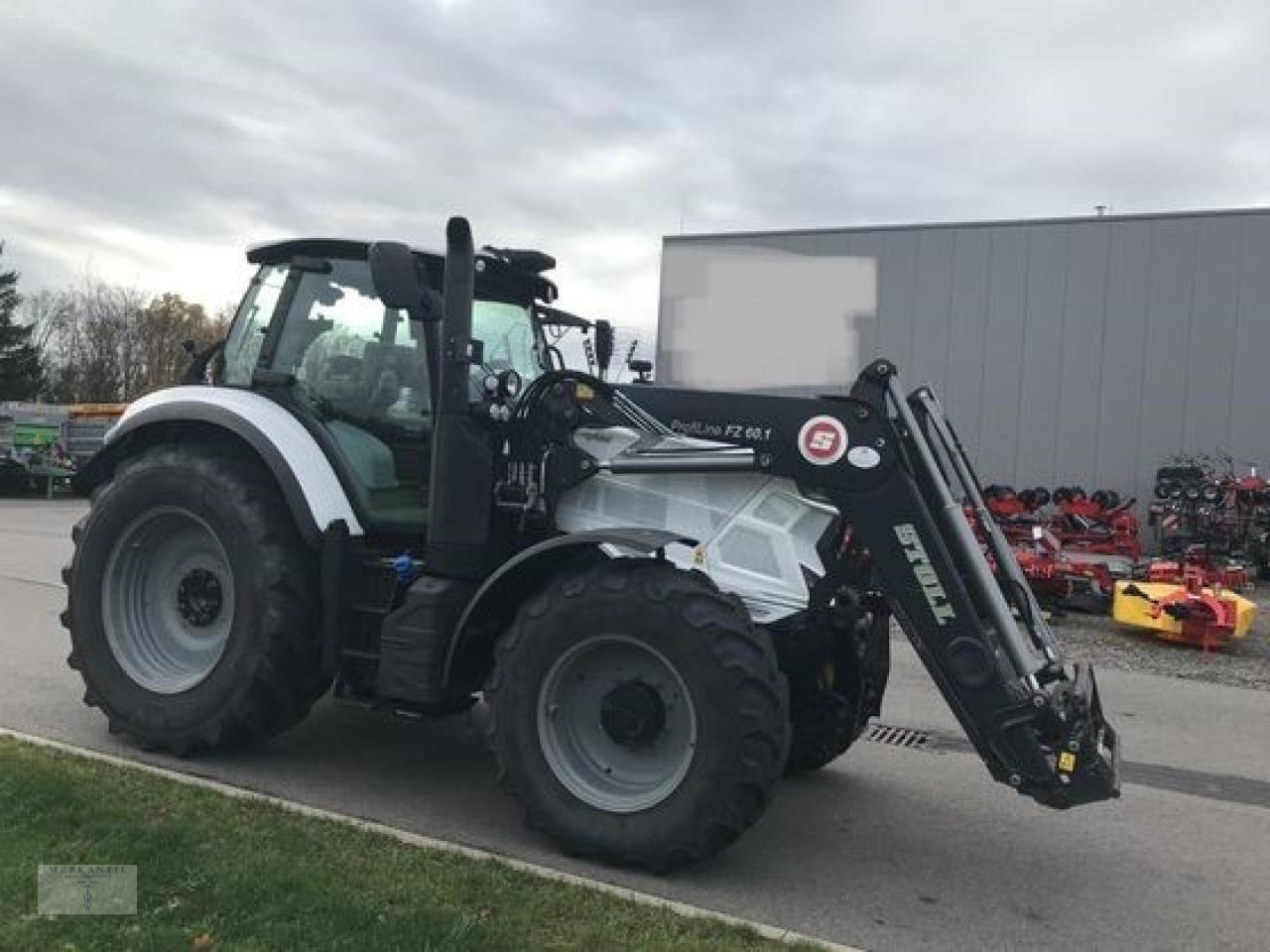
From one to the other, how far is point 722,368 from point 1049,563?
28.7 feet

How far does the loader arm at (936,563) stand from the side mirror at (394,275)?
40.6 inches

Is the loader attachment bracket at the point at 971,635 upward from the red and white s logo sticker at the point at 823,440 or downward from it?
downward

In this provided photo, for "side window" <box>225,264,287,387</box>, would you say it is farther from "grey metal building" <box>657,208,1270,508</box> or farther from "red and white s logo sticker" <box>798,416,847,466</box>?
"grey metal building" <box>657,208,1270,508</box>

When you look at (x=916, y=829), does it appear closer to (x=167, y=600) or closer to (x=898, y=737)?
(x=898, y=737)

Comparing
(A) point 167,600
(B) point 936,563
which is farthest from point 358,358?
(B) point 936,563

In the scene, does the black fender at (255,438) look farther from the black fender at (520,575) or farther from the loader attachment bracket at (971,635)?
the loader attachment bracket at (971,635)

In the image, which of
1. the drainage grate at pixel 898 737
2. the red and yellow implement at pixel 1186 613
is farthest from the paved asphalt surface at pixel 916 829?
the red and yellow implement at pixel 1186 613

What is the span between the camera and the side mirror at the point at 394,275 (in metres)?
4.62

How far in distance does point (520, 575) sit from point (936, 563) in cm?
160

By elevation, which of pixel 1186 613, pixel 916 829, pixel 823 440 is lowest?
pixel 916 829

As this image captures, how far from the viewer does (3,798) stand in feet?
14.4

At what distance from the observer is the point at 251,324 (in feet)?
19.1

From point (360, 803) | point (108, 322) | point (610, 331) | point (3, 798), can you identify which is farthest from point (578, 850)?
point (108, 322)

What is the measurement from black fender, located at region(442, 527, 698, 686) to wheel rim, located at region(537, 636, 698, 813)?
383mm
